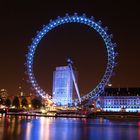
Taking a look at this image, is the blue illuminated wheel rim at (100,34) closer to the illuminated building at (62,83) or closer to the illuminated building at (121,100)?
the illuminated building at (62,83)

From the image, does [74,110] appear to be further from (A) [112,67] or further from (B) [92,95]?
(A) [112,67]

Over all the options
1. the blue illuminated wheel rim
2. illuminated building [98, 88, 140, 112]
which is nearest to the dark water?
the blue illuminated wheel rim

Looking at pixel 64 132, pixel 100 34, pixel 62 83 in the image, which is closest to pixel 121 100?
pixel 62 83

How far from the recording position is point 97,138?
25.0 m

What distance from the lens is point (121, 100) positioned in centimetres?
11006

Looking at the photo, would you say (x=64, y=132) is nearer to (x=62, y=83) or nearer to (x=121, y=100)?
(x=62, y=83)

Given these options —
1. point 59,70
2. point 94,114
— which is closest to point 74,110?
point 94,114

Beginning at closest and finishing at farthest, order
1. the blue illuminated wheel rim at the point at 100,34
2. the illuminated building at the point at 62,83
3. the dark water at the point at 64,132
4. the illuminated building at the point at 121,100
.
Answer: the dark water at the point at 64,132 < the blue illuminated wheel rim at the point at 100,34 < the illuminated building at the point at 62,83 < the illuminated building at the point at 121,100

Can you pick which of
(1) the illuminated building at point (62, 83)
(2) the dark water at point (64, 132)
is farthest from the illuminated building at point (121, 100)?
(2) the dark water at point (64, 132)

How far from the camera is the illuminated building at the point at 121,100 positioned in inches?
4242

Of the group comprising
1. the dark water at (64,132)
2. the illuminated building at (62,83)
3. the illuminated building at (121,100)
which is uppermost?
the illuminated building at (62,83)

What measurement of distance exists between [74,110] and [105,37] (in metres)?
22.6

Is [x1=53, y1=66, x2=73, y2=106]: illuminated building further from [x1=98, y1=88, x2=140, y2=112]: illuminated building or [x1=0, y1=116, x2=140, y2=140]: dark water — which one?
[x1=0, y1=116, x2=140, y2=140]: dark water

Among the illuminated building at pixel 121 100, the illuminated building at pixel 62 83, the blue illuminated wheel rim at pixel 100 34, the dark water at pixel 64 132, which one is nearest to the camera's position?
the dark water at pixel 64 132
